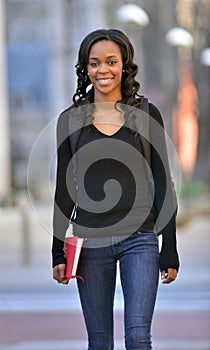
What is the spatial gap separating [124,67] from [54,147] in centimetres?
3122

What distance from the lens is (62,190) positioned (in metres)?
4.11

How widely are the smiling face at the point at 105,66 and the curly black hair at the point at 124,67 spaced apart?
2cm

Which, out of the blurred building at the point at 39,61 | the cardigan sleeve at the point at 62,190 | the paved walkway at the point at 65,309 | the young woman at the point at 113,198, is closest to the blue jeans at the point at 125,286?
the young woman at the point at 113,198

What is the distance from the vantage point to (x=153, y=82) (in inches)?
1163

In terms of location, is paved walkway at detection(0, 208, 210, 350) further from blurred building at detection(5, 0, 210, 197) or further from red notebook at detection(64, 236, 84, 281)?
blurred building at detection(5, 0, 210, 197)

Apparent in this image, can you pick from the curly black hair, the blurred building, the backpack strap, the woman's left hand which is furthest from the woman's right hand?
the blurred building

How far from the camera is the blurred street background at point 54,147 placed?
8.21 m

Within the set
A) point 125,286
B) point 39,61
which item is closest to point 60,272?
point 125,286

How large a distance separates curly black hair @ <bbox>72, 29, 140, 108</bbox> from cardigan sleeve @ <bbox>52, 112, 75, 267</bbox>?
139mm

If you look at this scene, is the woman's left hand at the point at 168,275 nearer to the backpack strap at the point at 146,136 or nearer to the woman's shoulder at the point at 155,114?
the backpack strap at the point at 146,136

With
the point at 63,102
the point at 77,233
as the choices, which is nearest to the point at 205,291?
the point at 77,233

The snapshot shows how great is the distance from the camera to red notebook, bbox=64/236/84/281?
3.99 meters

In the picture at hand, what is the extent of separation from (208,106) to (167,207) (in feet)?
69.5

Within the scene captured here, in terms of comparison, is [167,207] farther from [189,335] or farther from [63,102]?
[63,102]
